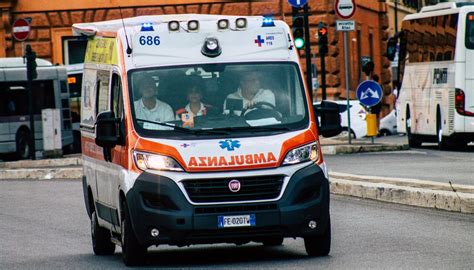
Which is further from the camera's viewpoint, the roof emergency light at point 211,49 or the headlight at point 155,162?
the roof emergency light at point 211,49

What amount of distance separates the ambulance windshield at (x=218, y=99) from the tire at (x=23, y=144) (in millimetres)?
31311

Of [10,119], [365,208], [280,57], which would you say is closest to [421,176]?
[365,208]

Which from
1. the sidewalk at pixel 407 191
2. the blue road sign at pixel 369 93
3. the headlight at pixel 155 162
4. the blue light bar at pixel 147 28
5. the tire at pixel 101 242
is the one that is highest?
the blue light bar at pixel 147 28

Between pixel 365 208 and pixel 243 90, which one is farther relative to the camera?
pixel 365 208

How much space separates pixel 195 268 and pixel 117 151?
1487mm

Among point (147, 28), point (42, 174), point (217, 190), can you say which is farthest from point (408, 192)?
point (42, 174)

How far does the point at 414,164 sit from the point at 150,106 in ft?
56.0

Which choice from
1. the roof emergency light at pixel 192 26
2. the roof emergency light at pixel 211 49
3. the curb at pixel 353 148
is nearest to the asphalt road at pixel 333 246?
the roof emergency light at pixel 211 49

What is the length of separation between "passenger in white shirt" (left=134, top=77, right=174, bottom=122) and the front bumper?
0.71 m

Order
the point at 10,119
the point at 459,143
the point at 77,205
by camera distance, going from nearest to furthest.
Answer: the point at 77,205 < the point at 459,143 < the point at 10,119

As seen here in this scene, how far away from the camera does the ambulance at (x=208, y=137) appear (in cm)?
1332

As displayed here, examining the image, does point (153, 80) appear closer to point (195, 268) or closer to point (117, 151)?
point (117, 151)

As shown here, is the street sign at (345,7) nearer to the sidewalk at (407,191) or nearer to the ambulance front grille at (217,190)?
the sidewalk at (407,191)

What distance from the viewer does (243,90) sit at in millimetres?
14180
